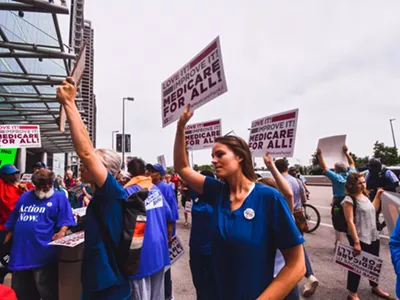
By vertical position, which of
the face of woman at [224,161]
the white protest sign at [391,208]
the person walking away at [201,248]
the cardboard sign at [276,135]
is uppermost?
the cardboard sign at [276,135]

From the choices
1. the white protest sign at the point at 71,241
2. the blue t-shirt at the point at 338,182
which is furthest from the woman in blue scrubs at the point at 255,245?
the blue t-shirt at the point at 338,182

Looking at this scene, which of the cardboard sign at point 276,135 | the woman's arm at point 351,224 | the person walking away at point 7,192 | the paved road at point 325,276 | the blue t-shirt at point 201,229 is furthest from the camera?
the cardboard sign at point 276,135

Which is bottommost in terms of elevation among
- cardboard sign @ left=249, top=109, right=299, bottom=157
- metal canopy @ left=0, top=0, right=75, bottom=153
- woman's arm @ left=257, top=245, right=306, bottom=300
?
woman's arm @ left=257, top=245, right=306, bottom=300

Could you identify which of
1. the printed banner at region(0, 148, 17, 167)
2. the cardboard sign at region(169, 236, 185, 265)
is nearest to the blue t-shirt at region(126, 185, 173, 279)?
the cardboard sign at region(169, 236, 185, 265)

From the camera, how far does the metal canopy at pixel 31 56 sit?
561 cm

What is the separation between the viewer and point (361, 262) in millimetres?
3701

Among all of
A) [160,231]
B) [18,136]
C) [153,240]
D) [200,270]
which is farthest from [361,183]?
[18,136]

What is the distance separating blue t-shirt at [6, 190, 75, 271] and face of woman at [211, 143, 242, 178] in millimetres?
2414

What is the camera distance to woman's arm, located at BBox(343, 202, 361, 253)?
3.71 m

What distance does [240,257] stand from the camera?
4.87ft

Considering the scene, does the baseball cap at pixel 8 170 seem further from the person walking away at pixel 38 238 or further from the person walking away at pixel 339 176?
the person walking away at pixel 339 176

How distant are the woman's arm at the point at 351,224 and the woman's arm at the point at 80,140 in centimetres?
336

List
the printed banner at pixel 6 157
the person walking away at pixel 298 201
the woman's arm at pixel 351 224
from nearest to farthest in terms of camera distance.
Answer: the woman's arm at pixel 351 224, the person walking away at pixel 298 201, the printed banner at pixel 6 157

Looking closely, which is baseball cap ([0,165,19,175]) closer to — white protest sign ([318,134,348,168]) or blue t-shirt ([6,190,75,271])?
blue t-shirt ([6,190,75,271])
